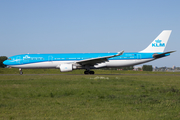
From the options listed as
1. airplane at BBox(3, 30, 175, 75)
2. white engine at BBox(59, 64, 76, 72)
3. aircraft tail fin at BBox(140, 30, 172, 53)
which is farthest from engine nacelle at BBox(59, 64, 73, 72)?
aircraft tail fin at BBox(140, 30, 172, 53)

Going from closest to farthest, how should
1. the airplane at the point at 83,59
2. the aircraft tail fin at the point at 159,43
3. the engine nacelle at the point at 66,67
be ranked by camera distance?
the engine nacelle at the point at 66,67, the airplane at the point at 83,59, the aircraft tail fin at the point at 159,43

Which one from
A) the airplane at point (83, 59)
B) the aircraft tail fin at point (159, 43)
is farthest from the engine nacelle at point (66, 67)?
the aircraft tail fin at point (159, 43)

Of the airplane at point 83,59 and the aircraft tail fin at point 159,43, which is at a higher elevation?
the aircraft tail fin at point 159,43

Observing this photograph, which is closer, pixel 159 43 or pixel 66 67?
pixel 66 67

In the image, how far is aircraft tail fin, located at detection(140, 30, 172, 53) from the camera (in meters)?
31.0

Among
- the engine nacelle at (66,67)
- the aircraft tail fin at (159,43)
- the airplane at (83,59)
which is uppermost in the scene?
the aircraft tail fin at (159,43)

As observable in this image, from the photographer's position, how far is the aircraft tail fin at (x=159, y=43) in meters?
31.0

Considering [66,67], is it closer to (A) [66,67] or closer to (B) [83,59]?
(A) [66,67]

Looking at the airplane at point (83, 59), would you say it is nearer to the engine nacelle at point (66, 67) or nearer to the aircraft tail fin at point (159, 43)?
the aircraft tail fin at point (159, 43)

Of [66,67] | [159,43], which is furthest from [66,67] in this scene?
[159,43]

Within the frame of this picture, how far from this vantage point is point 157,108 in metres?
6.71

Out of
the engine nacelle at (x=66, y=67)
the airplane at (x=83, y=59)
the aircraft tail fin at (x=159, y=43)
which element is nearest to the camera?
the engine nacelle at (x=66, y=67)

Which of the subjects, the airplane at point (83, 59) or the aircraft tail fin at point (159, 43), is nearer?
the airplane at point (83, 59)

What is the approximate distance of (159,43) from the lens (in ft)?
102
